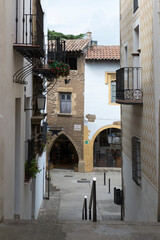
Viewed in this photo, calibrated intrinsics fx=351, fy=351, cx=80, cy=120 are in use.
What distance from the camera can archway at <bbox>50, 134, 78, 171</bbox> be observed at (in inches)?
1131

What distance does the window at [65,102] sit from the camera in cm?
2677

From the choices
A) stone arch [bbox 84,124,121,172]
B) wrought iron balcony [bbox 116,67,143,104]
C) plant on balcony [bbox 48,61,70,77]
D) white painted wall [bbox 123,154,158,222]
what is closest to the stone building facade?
stone arch [bbox 84,124,121,172]

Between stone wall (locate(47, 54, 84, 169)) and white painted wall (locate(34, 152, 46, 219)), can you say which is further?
stone wall (locate(47, 54, 84, 169))

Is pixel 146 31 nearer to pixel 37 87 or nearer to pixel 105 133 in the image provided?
pixel 37 87

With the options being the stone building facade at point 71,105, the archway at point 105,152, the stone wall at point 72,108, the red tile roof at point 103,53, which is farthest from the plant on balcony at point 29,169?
the archway at point 105,152

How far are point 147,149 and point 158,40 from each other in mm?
2903

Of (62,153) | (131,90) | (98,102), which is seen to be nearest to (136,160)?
(131,90)

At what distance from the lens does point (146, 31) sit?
366 inches

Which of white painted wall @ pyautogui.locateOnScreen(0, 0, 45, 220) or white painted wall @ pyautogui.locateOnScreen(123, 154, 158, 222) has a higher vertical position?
white painted wall @ pyautogui.locateOnScreen(0, 0, 45, 220)

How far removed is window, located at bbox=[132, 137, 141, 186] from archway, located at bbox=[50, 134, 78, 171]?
57.0 ft

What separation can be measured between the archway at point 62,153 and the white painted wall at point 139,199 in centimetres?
1513

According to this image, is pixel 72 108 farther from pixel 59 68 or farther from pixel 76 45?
pixel 59 68

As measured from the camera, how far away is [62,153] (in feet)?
95.6

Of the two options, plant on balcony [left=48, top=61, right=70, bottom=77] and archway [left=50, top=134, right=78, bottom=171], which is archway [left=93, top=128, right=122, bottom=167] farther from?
plant on balcony [left=48, top=61, right=70, bottom=77]
